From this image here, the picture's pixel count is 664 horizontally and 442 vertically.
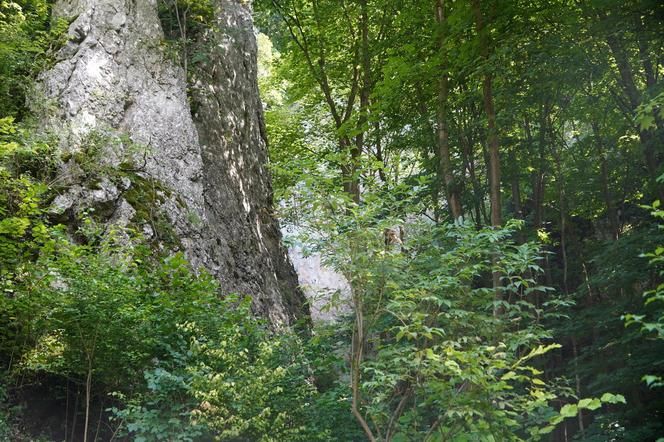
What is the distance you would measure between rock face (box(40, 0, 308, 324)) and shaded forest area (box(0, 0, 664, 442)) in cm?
27

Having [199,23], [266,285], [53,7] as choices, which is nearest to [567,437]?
[266,285]

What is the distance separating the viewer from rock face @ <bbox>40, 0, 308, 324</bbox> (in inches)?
324

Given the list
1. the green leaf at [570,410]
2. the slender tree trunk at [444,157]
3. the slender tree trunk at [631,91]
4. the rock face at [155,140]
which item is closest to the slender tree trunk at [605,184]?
the slender tree trunk at [631,91]

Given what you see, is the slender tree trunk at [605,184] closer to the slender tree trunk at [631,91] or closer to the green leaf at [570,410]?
the slender tree trunk at [631,91]

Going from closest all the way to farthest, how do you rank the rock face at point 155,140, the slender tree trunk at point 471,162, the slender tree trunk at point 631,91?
1. the rock face at point 155,140
2. the slender tree trunk at point 631,91
3. the slender tree trunk at point 471,162

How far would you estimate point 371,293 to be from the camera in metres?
5.50

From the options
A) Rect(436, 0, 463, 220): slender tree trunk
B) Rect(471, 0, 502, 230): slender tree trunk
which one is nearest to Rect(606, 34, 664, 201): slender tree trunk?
Rect(471, 0, 502, 230): slender tree trunk

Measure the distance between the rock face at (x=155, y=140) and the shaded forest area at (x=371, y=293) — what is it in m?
0.27

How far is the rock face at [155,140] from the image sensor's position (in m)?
8.24

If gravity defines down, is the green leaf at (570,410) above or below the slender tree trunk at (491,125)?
below

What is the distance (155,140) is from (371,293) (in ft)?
17.6

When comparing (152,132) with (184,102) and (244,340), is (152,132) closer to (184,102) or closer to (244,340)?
(184,102)

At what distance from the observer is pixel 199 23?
12359 mm

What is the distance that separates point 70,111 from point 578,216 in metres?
12.4
